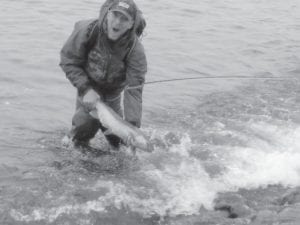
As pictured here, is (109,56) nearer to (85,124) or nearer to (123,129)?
(123,129)

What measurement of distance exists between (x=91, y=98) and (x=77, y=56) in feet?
1.83

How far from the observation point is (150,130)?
9.70 m

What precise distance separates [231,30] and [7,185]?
1151 centimetres

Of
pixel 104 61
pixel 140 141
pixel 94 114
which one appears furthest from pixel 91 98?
pixel 140 141

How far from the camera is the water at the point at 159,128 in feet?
23.7

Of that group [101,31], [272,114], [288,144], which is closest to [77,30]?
[101,31]

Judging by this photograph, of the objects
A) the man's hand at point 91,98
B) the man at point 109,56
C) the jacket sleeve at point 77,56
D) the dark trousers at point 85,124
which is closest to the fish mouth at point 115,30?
the man at point 109,56

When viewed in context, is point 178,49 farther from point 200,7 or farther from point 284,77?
point 200,7

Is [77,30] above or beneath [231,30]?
above

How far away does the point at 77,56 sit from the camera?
705cm

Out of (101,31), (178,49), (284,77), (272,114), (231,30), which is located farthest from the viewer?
(231,30)

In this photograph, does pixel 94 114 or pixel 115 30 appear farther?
pixel 94 114

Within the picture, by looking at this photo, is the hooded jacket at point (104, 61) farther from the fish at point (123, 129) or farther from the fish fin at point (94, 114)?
the fish at point (123, 129)

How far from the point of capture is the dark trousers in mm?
7832
